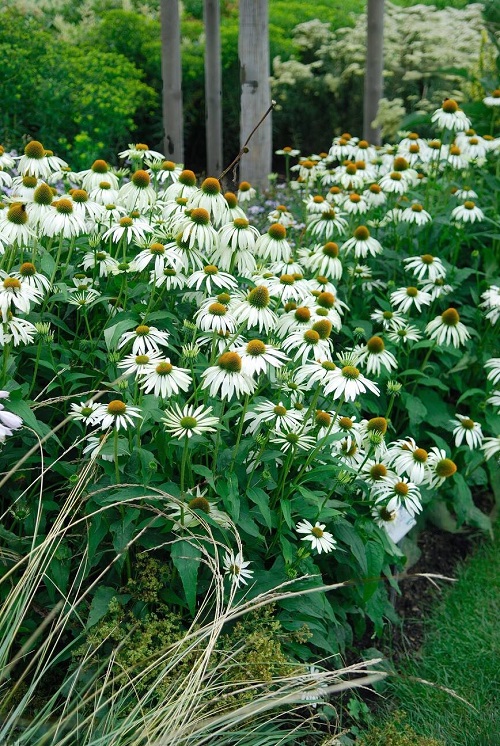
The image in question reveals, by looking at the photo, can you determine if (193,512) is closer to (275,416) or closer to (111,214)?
(275,416)

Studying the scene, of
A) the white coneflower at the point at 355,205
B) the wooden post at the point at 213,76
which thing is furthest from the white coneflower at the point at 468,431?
the wooden post at the point at 213,76

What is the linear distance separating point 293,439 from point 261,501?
0.62 ft

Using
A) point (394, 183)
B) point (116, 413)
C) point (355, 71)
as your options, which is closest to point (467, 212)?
point (394, 183)

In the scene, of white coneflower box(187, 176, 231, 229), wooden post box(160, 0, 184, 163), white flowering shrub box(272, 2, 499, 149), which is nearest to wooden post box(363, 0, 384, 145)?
wooden post box(160, 0, 184, 163)

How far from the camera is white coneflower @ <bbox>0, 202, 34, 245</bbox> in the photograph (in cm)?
232

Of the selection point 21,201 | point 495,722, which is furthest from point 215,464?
point 495,722

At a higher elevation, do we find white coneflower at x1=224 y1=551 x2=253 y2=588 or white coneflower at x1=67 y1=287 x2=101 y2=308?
white coneflower at x1=67 y1=287 x2=101 y2=308

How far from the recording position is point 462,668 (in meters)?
2.81

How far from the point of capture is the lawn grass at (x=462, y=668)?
2.54m

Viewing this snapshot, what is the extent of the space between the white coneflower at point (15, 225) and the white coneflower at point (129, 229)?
10.9 inches

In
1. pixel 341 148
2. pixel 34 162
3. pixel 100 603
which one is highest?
pixel 34 162

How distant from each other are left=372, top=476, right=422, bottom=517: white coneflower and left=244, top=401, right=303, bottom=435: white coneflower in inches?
15.0

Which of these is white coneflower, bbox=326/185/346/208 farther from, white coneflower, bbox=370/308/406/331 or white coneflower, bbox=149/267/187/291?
white coneflower, bbox=149/267/187/291

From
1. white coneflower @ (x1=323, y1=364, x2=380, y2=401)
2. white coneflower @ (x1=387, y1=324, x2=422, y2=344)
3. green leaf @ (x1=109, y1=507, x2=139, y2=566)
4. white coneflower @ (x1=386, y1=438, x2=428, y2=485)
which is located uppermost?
white coneflower @ (x1=323, y1=364, x2=380, y2=401)
